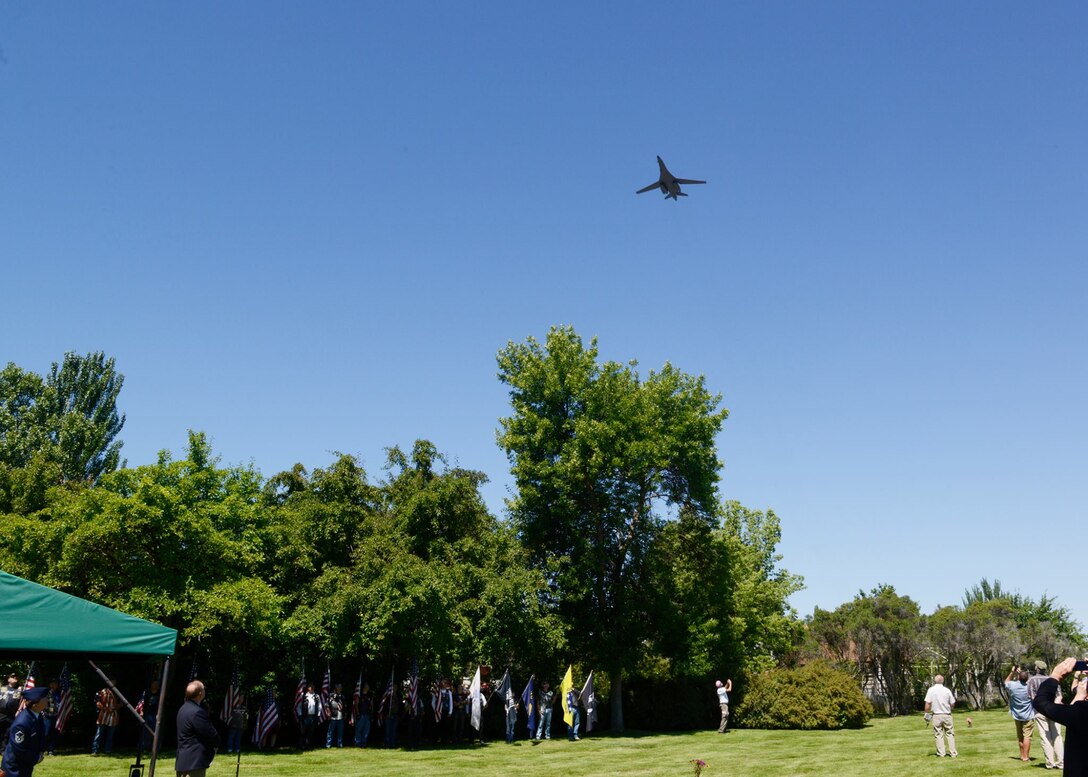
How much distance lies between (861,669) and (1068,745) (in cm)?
4356

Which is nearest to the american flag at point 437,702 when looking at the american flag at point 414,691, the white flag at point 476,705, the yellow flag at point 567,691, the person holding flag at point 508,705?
the american flag at point 414,691

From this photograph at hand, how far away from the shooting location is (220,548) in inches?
978

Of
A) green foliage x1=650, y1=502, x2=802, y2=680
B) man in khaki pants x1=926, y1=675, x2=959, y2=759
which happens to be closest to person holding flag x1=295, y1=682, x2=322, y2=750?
green foliage x1=650, y1=502, x2=802, y2=680

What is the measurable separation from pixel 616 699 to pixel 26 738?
25591 millimetres

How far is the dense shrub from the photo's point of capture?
101ft

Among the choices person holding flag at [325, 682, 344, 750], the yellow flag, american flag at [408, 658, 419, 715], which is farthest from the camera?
the yellow flag

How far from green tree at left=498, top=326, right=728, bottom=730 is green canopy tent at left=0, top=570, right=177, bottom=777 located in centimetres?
2310

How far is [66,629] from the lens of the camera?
9312 millimetres

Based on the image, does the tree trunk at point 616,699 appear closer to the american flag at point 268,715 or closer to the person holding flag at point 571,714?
the person holding flag at point 571,714

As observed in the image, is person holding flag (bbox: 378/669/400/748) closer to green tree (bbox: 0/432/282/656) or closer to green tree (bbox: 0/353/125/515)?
green tree (bbox: 0/432/282/656)

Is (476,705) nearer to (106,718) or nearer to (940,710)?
(106,718)

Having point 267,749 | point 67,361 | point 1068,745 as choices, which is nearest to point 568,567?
point 267,749

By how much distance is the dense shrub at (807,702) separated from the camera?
101ft

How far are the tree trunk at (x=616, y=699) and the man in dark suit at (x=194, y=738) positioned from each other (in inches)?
918
